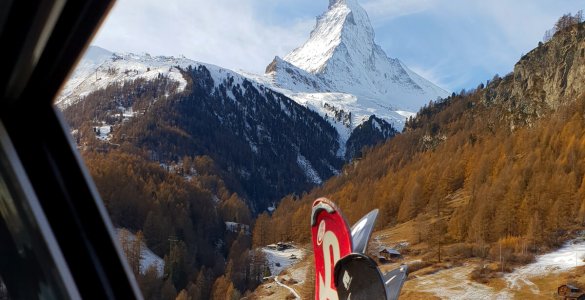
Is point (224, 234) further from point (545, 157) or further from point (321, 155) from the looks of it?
point (321, 155)

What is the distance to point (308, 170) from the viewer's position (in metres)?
155

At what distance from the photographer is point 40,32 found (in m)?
1.34

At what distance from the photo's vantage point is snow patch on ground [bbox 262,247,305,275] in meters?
51.3

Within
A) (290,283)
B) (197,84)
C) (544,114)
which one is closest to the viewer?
(290,283)

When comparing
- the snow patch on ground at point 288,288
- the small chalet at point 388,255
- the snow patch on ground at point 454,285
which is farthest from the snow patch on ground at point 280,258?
the snow patch on ground at point 454,285

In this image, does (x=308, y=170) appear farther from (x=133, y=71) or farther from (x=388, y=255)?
(x=388, y=255)

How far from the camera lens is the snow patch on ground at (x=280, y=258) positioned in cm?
5134

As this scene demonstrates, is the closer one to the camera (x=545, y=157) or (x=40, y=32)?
(x=40, y=32)

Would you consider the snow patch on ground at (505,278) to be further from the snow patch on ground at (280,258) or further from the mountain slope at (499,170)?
the snow patch on ground at (280,258)

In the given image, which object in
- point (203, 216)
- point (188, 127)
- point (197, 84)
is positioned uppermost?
point (197, 84)

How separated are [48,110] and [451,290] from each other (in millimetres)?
34420

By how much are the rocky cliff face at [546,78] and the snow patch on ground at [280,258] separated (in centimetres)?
3692

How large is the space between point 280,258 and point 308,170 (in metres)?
99.2

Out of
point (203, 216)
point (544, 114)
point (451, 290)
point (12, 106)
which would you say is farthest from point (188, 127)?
point (12, 106)
